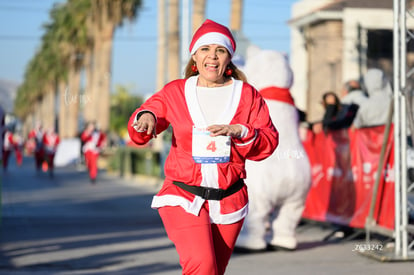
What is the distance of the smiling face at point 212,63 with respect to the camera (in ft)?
15.2

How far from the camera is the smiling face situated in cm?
462

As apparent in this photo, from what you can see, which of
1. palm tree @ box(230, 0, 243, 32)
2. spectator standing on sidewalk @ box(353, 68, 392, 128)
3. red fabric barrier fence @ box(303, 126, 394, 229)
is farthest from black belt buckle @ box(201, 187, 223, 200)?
palm tree @ box(230, 0, 243, 32)

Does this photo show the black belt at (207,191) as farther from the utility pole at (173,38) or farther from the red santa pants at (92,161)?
the utility pole at (173,38)

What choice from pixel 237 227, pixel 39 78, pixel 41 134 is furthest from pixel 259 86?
pixel 39 78

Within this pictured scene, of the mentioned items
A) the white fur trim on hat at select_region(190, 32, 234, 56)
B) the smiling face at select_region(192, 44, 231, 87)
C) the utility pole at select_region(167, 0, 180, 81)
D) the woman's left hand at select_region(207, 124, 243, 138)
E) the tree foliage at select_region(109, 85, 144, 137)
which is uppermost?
the utility pole at select_region(167, 0, 180, 81)

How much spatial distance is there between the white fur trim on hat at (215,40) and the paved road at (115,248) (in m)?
3.11

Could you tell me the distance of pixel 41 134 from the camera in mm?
31125

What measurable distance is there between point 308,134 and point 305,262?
3519mm

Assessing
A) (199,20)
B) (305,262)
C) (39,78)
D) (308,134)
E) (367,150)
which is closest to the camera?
(305,262)

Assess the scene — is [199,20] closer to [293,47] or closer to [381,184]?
[293,47]

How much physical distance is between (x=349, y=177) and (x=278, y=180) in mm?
1893

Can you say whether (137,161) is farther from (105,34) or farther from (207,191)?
(207,191)

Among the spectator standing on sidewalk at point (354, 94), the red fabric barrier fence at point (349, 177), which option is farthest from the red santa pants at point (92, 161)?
the spectator standing on sidewalk at point (354, 94)

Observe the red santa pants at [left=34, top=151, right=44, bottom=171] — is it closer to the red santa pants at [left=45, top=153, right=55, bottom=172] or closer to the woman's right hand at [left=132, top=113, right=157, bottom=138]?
the red santa pants at [left=45, top=153, right=55, bottom=172]
